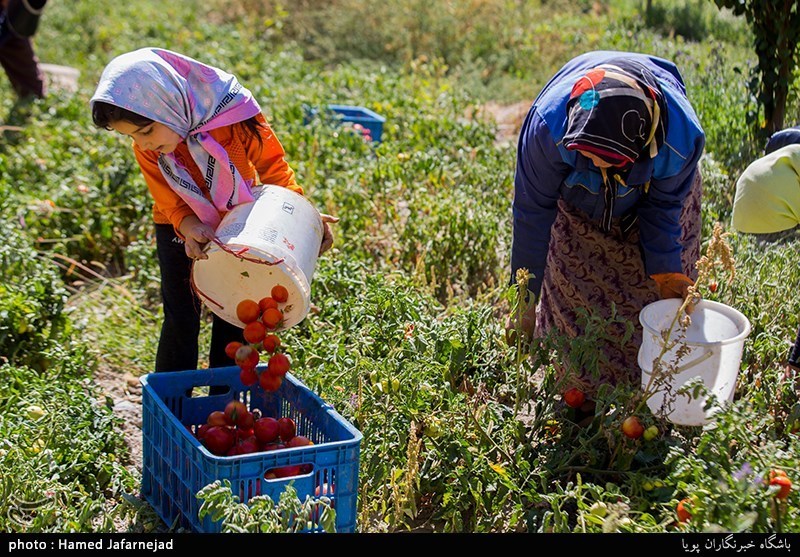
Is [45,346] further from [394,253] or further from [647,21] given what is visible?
[647,21]

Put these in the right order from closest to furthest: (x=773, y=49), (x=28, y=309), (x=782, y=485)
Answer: (x=782, y=485) < (x=28, y=309) < (x=773, y=49)

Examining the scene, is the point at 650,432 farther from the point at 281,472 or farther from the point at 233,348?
the point at 233,348

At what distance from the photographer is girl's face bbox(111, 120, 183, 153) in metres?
2.71

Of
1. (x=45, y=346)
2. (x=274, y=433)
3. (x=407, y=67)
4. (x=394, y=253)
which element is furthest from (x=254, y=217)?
(x=407, y=67)

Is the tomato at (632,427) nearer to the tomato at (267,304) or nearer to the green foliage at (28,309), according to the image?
the tomato at (267,304)

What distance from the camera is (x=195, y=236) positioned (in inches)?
111

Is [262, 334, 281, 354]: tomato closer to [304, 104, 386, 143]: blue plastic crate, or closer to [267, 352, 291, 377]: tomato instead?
[267, 352, 291, 377]: tomato

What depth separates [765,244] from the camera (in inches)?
165

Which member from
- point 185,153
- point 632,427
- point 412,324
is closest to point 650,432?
point 632,427

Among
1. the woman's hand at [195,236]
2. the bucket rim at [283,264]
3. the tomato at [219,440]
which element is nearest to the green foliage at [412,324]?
the tomato at [219,440]

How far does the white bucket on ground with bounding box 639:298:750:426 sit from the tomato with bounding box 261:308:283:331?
1.06 m

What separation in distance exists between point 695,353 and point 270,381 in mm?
1217

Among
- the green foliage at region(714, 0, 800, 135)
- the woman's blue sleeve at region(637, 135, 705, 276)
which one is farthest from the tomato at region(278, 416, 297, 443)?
the green foliage at region(714, 0, 800, 135)

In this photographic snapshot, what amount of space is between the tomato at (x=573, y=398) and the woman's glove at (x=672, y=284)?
1.44 ft
